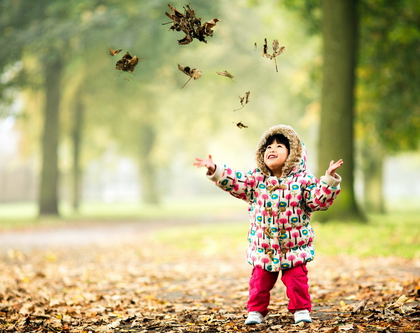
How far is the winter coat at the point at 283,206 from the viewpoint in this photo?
12.2 ft

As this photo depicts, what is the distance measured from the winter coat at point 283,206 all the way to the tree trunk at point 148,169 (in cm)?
2800

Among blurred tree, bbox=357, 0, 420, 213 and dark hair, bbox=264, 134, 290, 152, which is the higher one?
blurred tree, bbox=357, 0, 420, 213

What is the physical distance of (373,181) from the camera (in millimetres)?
21906

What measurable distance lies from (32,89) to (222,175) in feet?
64.9

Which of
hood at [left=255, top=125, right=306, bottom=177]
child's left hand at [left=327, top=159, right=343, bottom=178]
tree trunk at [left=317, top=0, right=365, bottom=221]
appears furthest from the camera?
tree trunk at [left=317, top=0, right=365, bottom=221]

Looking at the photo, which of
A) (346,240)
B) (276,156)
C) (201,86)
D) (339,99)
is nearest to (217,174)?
(276,156)

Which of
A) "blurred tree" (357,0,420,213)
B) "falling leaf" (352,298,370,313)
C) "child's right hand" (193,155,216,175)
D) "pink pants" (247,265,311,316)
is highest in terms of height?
"blurred tree" (357,0,420,213)

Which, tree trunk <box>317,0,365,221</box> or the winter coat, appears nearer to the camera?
the winter coat

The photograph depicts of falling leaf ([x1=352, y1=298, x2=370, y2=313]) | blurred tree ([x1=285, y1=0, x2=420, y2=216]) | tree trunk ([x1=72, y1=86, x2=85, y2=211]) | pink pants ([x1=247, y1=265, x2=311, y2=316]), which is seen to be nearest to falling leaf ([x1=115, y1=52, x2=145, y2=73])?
pink pants ([x1=247, y1=265, x2=311, y2=316])

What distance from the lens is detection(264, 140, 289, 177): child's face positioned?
392 cm

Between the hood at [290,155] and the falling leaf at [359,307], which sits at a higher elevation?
the hood at [290,155]

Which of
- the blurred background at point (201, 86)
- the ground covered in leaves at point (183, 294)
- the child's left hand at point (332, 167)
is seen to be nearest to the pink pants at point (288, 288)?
the ground covered in leaves at point (183, 294)

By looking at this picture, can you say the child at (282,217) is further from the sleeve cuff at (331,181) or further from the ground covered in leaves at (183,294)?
the ground covered in leaves at (183,294)

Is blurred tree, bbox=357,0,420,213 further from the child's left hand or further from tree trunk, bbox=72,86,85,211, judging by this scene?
tree trunk, bbox=72,86,85,211
